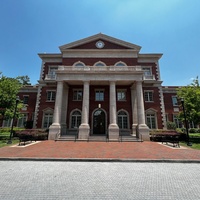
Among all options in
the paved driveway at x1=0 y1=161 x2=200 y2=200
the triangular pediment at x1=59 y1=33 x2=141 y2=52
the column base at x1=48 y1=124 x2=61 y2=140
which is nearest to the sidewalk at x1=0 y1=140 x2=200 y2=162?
the paved driveway at x1=0 y1=161 x2=200 y2=200

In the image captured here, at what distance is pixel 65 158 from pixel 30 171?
6.78 ft

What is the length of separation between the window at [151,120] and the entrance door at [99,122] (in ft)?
25.4

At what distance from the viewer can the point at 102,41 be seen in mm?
23438

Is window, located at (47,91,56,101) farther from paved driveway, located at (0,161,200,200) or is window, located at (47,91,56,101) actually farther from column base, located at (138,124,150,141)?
A: paved driveway, located at (0,161,200,200)

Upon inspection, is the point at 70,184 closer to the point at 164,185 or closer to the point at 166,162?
the point at 164,185

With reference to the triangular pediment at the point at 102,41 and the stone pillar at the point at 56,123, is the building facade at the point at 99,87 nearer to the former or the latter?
the triangular pediment at the point at 102,41

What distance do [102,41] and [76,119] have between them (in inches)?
609

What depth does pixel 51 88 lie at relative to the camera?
22453 mm

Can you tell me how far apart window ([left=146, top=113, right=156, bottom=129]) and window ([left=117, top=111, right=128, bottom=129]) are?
156 inches

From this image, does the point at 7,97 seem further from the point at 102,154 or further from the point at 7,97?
the point at 102,154

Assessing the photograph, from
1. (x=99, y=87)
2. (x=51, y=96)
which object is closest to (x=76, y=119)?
(x=51, y=96)

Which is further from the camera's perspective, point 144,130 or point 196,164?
point 144,130

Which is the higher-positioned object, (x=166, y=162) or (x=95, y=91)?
(x=95, y=91)

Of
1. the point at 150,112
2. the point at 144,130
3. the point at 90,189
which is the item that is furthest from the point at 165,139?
the point at 90,189
